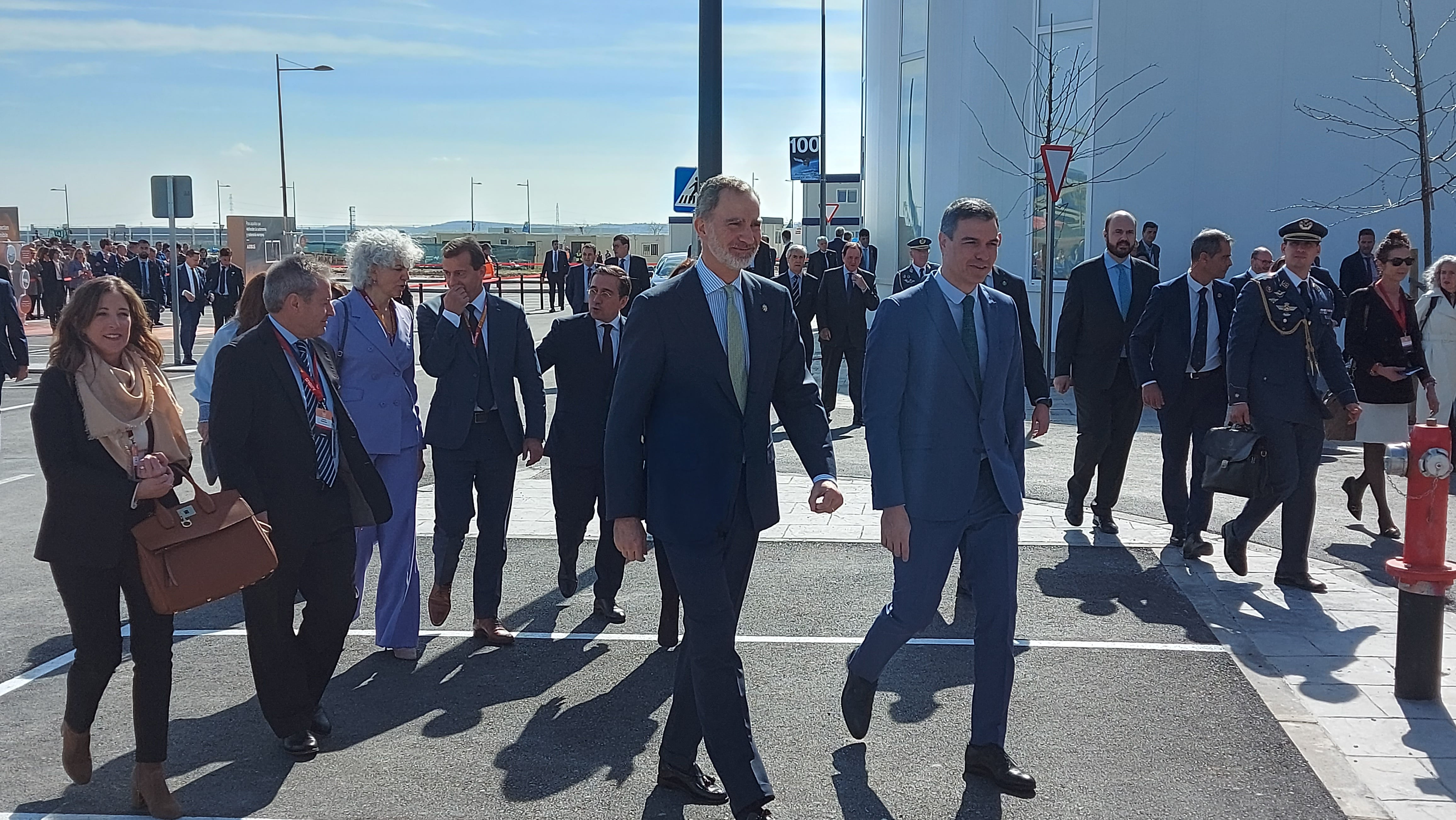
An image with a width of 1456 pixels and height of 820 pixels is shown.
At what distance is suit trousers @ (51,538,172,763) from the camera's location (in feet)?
13.6

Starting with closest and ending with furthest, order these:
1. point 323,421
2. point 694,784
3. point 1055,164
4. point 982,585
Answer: point 694,784
point 982,585
point 323,421
point 1055,164

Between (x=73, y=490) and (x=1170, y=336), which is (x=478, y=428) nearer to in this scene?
(x=73, y=490)

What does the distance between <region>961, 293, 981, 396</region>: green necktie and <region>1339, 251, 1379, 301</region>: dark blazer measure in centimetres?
1293

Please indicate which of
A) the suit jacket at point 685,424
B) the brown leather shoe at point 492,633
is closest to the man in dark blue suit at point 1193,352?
the brown leather shoe at point 492,633

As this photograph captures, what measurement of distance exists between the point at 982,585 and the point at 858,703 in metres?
0.66

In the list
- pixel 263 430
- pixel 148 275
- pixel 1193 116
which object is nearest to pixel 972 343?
pixel 263 430

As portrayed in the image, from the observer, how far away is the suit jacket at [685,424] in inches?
154

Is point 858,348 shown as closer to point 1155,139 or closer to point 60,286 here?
point 1155,139

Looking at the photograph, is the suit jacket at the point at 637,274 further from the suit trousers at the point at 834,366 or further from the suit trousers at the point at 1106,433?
the suit trousers at the point at 1106,433

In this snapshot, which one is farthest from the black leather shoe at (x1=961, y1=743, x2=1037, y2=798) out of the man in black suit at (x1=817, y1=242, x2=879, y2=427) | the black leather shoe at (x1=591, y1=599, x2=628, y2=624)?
the man in black suit at (x1=817, y1=242, x2=879, y2=427)

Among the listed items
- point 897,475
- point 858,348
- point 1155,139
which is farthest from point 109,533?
point 1155,139

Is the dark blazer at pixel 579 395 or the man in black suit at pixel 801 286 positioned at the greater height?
the man in black suit at pixel 801 286

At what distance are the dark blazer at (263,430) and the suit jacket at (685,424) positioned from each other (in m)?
1.31

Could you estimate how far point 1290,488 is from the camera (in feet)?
22.0
